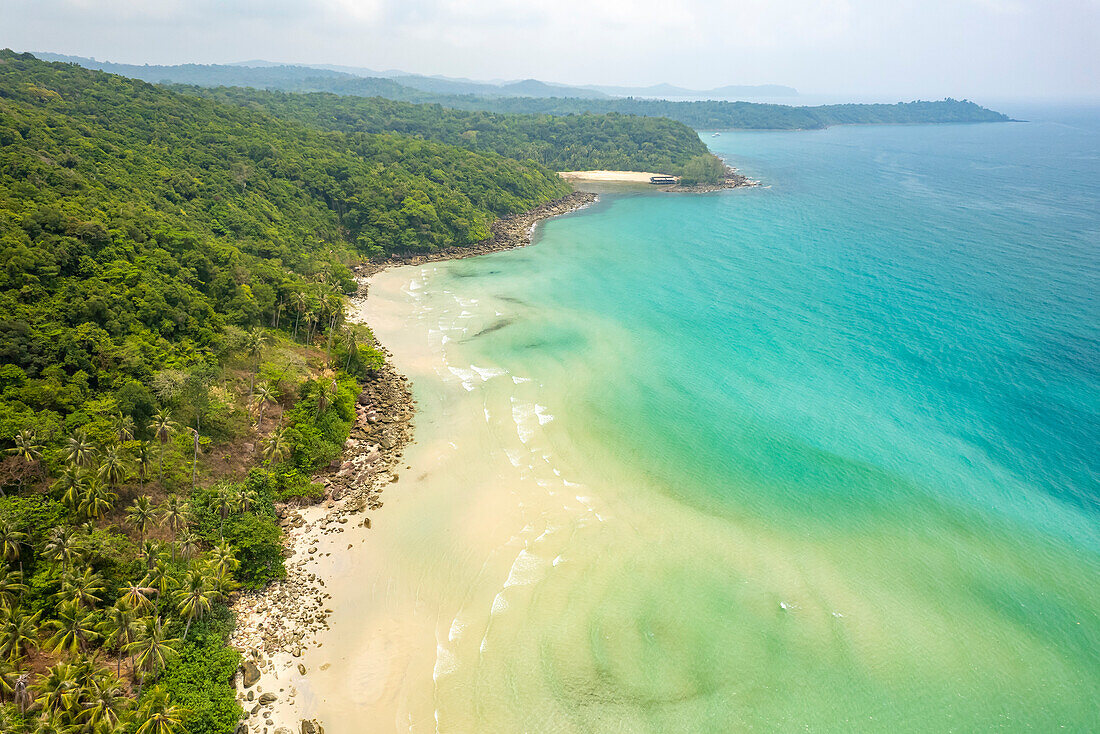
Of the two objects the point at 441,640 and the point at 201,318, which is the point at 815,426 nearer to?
the point at 441,640

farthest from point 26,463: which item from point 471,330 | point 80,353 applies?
point 471,330

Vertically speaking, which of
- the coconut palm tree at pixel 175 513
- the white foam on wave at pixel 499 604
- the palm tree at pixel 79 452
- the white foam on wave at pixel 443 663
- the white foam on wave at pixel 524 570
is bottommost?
the white foam on wave at pixel 443 663

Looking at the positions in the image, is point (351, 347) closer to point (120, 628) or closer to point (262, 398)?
point (262, 398)

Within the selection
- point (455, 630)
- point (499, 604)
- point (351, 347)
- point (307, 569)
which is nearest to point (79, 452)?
point (307, 569)

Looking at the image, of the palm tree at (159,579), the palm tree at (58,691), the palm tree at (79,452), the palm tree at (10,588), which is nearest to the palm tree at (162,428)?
the palm tree at (79,452)

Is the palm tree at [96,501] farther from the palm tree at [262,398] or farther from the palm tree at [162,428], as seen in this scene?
the palm tree at [262,398]
